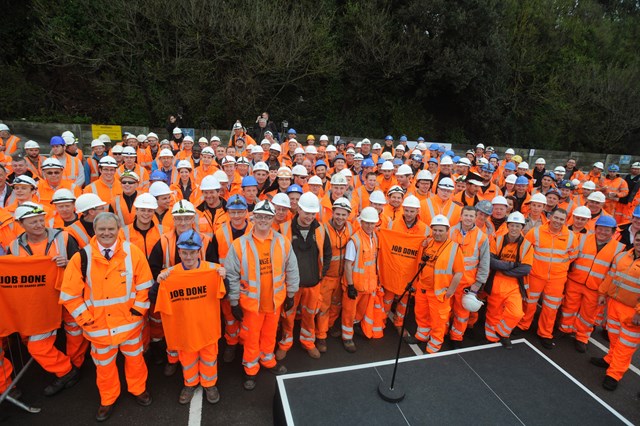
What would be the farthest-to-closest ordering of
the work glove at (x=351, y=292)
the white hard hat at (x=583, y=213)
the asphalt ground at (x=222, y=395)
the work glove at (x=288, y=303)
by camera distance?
the white hard hat at (x=583, y=213) → the work glove at (x=351, y=292) → the work glove at (x=288, y=303) → the asphalt ground at (x=222, y=395)

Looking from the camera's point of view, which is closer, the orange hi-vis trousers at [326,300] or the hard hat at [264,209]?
the hard hat at [264,209]

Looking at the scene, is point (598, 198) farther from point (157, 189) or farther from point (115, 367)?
point (115, 367)

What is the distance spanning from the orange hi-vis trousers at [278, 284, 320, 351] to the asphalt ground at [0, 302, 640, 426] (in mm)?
215

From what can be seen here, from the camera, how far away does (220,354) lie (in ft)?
15.5

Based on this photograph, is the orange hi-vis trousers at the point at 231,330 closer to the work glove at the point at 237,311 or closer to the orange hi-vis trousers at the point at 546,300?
the work glove at the point at 237,311

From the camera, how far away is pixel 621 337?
14.4ft

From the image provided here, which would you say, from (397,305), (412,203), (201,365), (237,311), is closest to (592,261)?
(412,203)

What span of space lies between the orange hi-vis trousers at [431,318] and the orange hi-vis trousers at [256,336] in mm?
2134

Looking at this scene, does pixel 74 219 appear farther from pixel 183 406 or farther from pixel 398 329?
pixel 398 329

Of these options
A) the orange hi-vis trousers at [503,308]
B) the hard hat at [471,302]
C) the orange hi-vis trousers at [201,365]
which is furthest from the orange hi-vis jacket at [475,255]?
the orange hi-vis trousers at [201,365]

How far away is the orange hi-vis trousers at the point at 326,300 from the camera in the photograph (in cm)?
479

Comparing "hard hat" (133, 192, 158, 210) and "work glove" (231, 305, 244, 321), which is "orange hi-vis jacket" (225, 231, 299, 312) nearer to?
"work glove" (231, 305, 244, 321)

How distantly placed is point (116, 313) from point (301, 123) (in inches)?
649

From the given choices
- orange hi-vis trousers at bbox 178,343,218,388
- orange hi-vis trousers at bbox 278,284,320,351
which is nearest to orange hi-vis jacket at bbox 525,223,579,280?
orange hi-vis trousers at bbox 278,284,320,351
